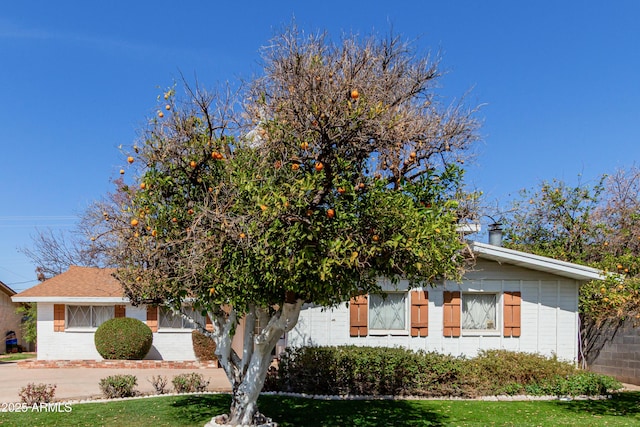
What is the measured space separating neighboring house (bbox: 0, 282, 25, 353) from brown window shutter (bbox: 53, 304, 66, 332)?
8832 millimetres

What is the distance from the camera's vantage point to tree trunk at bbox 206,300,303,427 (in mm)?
7617

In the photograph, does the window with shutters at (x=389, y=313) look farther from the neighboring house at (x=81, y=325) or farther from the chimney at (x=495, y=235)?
the neighboring house at (x=81, y=325)

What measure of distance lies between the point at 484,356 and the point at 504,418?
3.35 metres

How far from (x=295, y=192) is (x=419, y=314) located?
839cm

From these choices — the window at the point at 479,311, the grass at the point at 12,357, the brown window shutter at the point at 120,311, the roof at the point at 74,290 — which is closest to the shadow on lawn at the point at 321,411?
the window at the point at 479,311

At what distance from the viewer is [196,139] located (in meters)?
7.03

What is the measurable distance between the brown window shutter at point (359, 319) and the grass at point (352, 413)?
244 cm

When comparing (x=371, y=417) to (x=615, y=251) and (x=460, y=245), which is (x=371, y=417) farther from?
(x=615, y=251)

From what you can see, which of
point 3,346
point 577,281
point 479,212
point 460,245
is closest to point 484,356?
point 577,281

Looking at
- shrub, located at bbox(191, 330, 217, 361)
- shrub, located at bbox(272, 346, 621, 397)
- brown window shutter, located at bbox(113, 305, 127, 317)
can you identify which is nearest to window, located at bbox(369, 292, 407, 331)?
shrub, located at bbox(272, 346, 621, 397)

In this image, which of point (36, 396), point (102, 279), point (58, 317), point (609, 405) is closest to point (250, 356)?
point (36, 396)

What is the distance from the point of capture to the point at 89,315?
19.1m

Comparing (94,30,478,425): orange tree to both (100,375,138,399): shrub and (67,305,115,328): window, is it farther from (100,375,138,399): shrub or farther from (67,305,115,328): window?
(67,305,115,328): window

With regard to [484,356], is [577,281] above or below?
above
